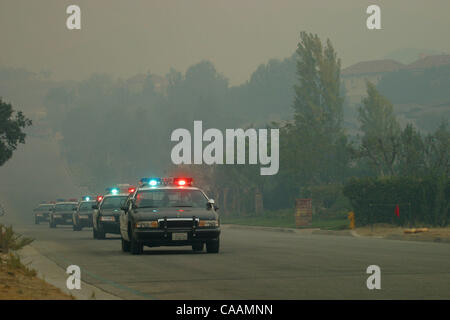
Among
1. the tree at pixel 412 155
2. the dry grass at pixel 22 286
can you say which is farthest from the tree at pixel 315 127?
the dry grass at pixel 22 286

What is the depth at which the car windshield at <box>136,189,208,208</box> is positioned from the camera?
966 inches

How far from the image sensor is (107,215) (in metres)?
33.8

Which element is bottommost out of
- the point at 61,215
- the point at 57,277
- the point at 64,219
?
the point at 64,219

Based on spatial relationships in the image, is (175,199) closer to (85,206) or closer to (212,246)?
(212,246)

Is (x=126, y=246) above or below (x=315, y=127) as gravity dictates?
below

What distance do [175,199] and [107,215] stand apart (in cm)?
921

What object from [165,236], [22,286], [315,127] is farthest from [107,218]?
[315,127]

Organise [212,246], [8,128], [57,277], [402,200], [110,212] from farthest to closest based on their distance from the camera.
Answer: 1. [8,128]
2. [402,200]
3. [110,212]
4. [212,246]
5. [57,277]

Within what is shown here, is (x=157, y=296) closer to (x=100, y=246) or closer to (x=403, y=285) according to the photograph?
(x=403, y=285)

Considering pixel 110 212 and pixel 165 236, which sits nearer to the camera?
pixel 165 236

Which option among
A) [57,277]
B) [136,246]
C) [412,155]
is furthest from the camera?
[412,155]

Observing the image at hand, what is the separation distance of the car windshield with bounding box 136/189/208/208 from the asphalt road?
1159mm

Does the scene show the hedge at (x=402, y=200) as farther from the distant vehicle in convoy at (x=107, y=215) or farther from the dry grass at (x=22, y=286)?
the dry grass at (x=22, y=286)
